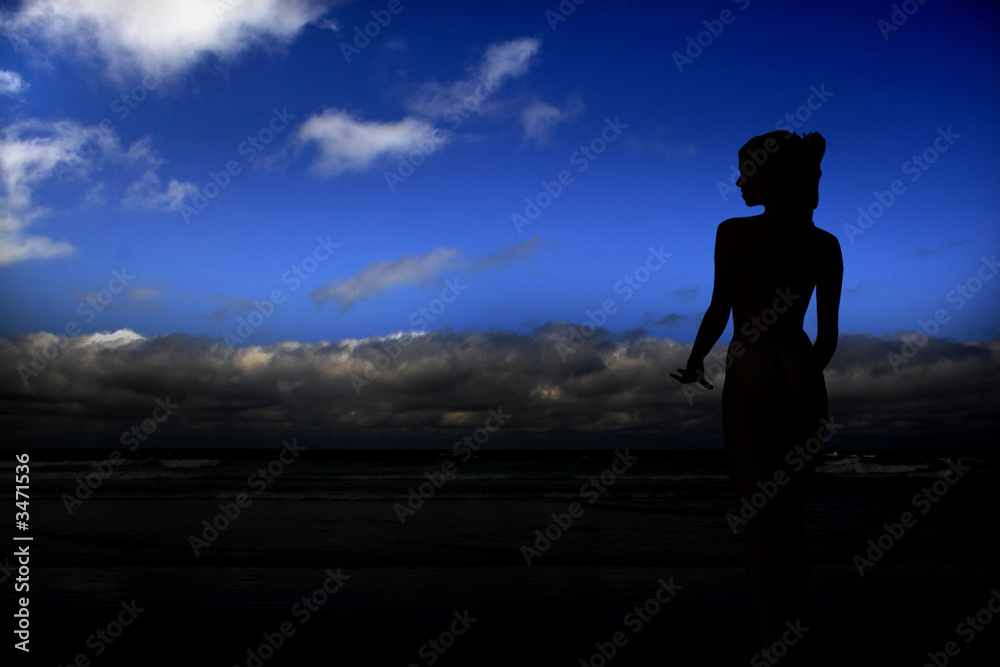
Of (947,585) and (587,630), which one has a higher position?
(587,630)

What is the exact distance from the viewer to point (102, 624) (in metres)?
5.09

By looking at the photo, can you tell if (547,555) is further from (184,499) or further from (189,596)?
(184,499)

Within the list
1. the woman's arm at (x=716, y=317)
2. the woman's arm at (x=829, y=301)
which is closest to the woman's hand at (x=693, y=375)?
the woman's arm at (x=716, y=317)

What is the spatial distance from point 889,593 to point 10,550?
442 inches

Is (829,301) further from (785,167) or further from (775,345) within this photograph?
(785,167)

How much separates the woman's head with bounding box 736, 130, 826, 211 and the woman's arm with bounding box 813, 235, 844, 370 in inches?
11.5

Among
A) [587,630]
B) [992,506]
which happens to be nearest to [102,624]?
[587,630]

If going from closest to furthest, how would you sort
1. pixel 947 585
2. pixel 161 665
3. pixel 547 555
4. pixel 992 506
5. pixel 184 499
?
pixel 161 665
pixel 947 585
pixel 547 555
pixel 992 506
pixel 184 499

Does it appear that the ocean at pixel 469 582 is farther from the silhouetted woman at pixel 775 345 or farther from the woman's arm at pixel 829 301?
the woman's arm at pixel 829 301

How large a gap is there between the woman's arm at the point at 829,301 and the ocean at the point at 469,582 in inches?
36.2

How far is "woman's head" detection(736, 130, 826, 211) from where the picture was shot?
3.48 meters

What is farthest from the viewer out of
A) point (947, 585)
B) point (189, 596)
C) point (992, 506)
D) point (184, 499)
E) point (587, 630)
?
point (184, 499)

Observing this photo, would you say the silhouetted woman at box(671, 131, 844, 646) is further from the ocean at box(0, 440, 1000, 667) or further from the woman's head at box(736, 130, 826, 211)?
the ocean at box(0, 440, 1000, 667)

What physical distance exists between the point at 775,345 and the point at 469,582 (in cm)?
479
